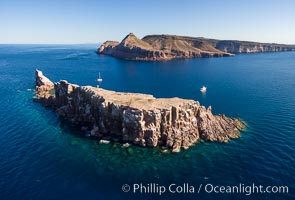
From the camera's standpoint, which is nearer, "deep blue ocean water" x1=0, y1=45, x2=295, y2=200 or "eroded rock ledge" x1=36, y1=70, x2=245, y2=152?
"deep blue ocean water" x1=0, y1=45, x2=295, y2=200

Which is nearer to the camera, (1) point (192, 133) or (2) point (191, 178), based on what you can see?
(2) point (191, 178)

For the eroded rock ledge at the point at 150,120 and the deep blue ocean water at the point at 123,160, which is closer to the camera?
the deep blue ocean water at the point at 123,160

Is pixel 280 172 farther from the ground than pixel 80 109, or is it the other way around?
pixel 80 109

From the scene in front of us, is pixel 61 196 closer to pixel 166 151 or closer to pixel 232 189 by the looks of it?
pixel 166 151

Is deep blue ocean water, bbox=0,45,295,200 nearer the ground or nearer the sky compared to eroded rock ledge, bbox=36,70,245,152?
nearer the ground

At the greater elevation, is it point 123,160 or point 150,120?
point 150,120

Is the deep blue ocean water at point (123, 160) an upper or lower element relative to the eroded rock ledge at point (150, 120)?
lower

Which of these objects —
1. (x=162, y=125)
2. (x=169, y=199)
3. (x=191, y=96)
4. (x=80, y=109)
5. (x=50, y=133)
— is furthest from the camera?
(x=191, y=96)

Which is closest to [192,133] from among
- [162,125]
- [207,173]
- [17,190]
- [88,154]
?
[162,125]
